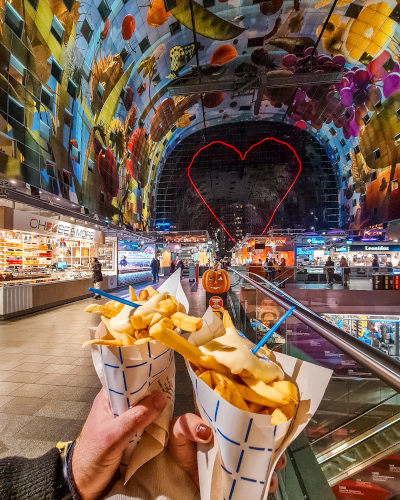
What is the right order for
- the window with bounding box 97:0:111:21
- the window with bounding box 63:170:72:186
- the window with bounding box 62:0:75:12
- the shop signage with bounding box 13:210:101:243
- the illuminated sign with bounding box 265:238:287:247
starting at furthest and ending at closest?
the illuminated sign with bounding box 265:238:287:247, the window with bounding box 63:170:72:186, the window with bounding box 97:0:111:21, the window with bounding box 62:0:75:12, the shop signage with bounding box 13:210:101:243

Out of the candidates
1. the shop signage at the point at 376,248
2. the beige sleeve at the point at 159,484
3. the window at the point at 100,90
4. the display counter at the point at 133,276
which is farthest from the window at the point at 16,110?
the shop signage at the point at 376,248

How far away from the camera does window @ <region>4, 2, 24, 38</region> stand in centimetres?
766

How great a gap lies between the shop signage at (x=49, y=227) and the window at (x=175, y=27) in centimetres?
1172

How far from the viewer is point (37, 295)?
26.8 feet

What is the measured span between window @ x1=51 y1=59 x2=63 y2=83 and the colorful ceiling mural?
0.11 ft

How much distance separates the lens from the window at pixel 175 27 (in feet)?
46.9

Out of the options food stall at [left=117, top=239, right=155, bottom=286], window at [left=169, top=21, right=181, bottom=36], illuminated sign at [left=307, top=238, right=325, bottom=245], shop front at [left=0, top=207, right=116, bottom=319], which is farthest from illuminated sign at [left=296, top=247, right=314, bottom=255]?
window at [left=169, top=21, right=181, bottom=36]

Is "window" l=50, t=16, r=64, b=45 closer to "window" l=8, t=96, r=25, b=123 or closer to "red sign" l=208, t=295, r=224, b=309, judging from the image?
"window" l=8, t=96, r=25, b=123

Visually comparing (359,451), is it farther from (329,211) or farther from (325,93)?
(329,211)

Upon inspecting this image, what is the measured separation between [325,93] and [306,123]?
19.8 feet

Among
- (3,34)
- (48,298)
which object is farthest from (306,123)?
(48,298)

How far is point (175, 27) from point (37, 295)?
1535 centimetres

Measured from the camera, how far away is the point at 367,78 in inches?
738

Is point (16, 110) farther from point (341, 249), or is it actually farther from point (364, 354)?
point (341, 249)
